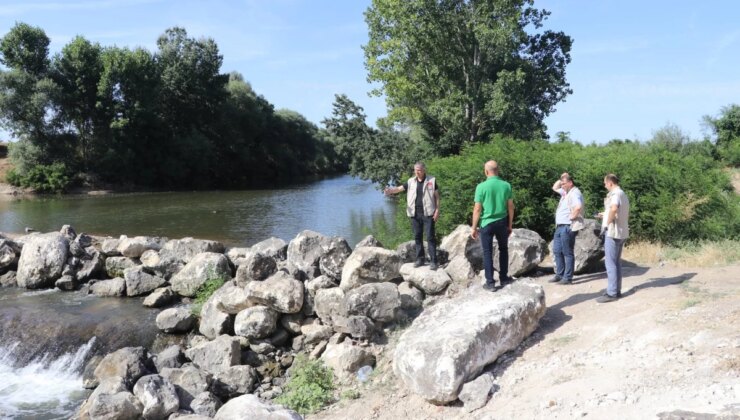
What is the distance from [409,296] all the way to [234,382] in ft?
11.2

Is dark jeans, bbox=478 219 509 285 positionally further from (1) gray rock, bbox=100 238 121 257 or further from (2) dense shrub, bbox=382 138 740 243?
(1) gray rock, bbox=100 238 121 257

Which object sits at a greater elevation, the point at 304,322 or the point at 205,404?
the point at 304,322

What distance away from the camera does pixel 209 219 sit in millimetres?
30516

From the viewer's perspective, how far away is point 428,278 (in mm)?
10836

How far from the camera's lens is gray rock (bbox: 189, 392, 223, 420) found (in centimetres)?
877

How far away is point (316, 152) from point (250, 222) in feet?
181

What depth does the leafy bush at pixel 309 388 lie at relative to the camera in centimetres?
850

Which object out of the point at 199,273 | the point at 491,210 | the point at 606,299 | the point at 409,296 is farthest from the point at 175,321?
the point at 606,299

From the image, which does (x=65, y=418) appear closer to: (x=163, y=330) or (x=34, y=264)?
(x=163, y=330)

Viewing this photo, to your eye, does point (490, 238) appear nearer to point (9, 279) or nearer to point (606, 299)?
point (606, 299)

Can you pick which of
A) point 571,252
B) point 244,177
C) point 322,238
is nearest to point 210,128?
point 244,177

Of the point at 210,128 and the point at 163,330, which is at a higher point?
the point at 210,128

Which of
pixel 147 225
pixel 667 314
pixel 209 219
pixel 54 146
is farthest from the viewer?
pixel 54 146

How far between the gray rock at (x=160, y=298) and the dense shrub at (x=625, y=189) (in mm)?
6915
